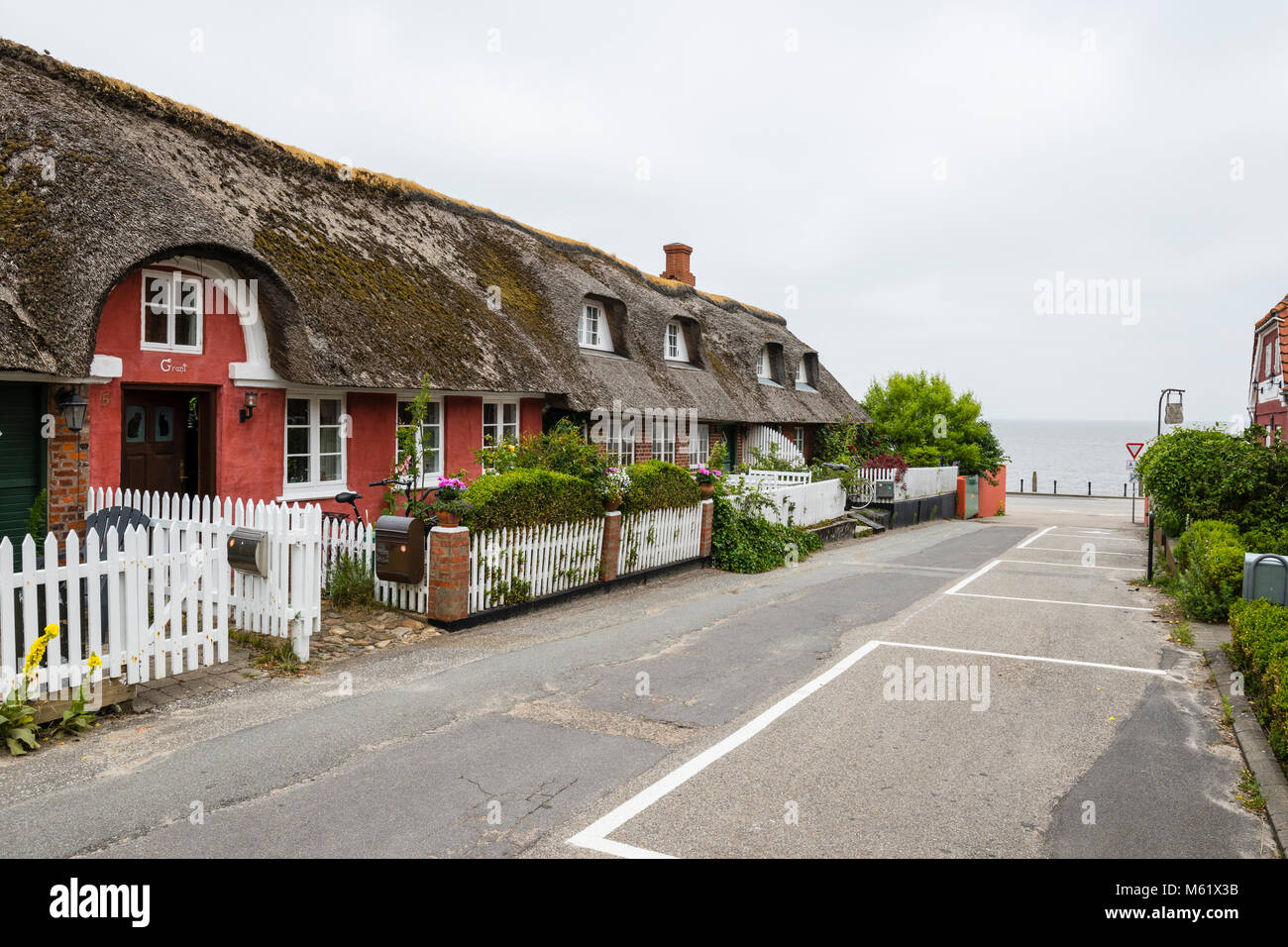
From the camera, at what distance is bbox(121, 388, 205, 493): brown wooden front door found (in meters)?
11.1

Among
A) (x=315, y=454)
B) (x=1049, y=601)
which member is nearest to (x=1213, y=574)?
(x=1049, y=601)

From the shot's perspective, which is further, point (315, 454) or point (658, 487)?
point (658, 487)

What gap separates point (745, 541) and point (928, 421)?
19.1 meters

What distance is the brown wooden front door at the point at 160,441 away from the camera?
11102mm

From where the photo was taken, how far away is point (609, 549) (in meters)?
12.5

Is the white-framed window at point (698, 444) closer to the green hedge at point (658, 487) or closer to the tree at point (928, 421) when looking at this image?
the green hedge at point (658, 487)

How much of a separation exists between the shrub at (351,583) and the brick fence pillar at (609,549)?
11.4 feet

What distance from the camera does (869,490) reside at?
82.5 feet

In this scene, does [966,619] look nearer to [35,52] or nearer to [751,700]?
[751,700]

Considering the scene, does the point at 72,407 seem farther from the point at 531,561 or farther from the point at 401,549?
the point at 531,561

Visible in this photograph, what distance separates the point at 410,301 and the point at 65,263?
223 inches

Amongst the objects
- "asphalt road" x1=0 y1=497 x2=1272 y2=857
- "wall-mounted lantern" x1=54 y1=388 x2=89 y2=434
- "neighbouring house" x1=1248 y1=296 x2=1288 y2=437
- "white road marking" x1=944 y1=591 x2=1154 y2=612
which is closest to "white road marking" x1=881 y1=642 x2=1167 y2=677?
"asphalt road" x1=0 y1=497 x2=1272 y2=857

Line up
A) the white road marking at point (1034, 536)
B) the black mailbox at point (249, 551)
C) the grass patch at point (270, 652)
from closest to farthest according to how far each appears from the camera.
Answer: the grass patch at point (270, 652) < the black mailbox at point (249, 551) < the white road marking at point (1034, 536)

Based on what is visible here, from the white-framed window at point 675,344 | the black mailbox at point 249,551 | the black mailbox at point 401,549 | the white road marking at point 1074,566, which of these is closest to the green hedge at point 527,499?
the black mailbox at point 401,549
